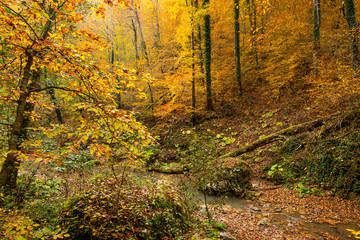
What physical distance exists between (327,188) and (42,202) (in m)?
8.84

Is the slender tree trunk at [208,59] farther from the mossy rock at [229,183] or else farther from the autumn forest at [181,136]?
the mossy rock at [229,183]

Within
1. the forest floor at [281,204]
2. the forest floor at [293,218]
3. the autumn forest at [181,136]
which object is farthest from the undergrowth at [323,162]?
the forest floor at [293,218]

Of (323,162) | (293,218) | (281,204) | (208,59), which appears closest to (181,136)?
(208,59)

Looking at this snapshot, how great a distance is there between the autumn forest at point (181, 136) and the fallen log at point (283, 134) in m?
0.06

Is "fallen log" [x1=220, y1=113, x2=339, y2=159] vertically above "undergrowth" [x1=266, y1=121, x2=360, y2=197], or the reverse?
"fallen log" [x1=220, y1=113, x2=339, y2=159]

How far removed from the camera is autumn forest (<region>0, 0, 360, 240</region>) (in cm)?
242

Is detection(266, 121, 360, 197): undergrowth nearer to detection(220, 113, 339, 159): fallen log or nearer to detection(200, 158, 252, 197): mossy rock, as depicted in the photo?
detection(220, 113, 339, 159): fallen log

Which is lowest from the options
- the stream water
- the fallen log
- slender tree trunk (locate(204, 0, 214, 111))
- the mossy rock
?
the stream water

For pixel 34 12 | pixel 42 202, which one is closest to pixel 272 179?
pixel 42 202

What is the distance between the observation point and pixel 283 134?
9.45 metres

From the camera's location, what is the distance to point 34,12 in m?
1.95

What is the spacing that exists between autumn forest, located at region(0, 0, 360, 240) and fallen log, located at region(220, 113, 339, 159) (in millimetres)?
58

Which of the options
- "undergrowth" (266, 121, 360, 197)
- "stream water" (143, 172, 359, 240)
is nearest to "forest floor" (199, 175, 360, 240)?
"stream water" (143, 172, 359, 240)

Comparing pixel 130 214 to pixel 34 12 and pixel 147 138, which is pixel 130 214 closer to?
pixel 147 138
